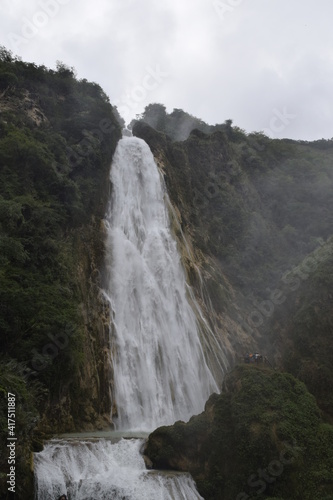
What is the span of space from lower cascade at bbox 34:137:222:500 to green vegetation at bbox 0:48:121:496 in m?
1.10

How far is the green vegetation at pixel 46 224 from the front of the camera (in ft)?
43.1

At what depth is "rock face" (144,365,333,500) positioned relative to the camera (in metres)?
10.7

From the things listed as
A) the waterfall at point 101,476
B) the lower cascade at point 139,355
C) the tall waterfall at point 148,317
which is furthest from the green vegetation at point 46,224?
the tall waterfall at point 148,317

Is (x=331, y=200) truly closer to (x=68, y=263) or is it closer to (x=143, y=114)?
(x=68, y=263)

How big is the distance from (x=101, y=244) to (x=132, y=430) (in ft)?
33.3

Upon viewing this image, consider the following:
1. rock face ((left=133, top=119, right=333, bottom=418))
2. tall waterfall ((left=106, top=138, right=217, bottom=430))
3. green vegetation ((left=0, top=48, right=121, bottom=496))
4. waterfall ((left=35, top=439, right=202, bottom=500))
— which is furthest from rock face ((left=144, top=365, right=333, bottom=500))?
rock face ((left=133, top=119, right=333, bottom=418))

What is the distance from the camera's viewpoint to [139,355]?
1939 cm

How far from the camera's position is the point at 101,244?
2302cm

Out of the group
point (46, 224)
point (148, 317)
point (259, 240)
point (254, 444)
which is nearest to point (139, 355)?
point (148, 317)

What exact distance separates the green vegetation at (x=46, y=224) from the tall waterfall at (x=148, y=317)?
1586 millimetres

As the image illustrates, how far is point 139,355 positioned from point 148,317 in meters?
2.41

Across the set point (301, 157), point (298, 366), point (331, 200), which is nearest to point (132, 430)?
point (298, 366)

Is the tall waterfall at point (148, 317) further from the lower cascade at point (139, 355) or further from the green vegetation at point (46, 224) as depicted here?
the green vegetation at point (46, 224)

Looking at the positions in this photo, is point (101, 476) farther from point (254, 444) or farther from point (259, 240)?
point (259, 240)
